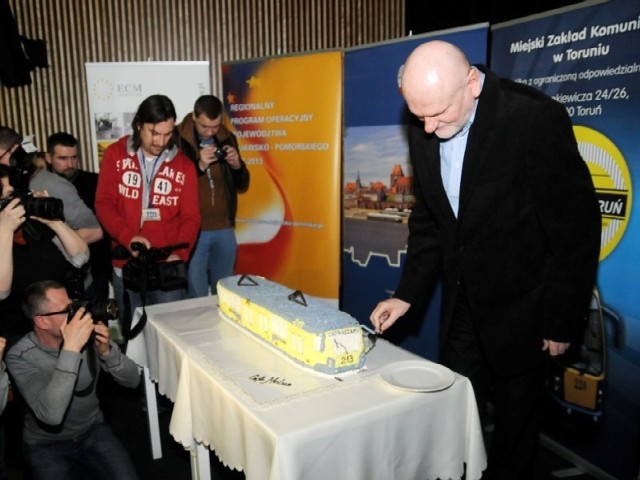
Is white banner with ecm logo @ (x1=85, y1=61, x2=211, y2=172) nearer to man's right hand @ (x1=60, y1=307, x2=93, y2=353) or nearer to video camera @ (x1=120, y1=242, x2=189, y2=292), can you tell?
video camera @ (x1=120, y1=242, x2=189, y2=292)

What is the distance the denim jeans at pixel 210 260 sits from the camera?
3.65m

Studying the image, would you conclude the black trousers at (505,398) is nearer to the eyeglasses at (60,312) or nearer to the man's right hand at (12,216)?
the eyeglasses at (60,312)

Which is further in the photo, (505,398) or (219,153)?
(219,153)

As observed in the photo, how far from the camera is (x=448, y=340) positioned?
75.9 inches

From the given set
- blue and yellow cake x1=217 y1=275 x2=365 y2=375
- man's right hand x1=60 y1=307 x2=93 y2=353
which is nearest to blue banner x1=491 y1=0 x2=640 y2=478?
blue and yellow cake x1=217 y1=275 x2=365 y2=375

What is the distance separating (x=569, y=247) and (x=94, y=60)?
4.31 metres

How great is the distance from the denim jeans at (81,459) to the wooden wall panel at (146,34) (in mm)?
3176

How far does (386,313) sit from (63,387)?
1147 millimetres

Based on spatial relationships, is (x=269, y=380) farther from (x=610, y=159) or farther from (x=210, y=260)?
(x=210, y=260)

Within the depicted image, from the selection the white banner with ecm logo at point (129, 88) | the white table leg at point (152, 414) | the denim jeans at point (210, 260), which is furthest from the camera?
the white banner with ecm logo at point (129, 88)

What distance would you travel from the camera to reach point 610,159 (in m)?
2.28

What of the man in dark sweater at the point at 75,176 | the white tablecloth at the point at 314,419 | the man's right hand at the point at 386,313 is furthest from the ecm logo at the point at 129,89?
→ the man's right hand at the point at 386,313

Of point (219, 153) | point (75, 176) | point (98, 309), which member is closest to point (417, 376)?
point (98, 309)

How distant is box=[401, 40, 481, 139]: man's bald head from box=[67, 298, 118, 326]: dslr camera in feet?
4.11
